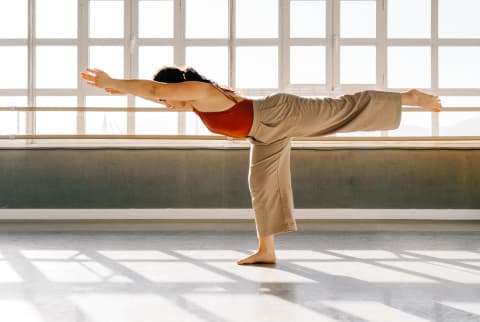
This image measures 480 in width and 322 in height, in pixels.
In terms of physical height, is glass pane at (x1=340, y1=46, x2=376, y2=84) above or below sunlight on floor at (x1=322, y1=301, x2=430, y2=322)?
above

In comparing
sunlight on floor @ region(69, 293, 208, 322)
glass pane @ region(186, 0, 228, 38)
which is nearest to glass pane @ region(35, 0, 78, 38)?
glass pane @ region(186, 0, 228, 38)

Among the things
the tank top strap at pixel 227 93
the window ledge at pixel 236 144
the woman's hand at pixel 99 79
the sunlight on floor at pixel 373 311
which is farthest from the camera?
the window ledge at pixel 236 144

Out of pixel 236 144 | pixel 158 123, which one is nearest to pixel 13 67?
pixel 158 123

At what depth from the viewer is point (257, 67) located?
512 cm

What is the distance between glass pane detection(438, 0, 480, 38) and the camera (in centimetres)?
512

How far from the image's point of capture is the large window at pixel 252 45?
5.11 metres

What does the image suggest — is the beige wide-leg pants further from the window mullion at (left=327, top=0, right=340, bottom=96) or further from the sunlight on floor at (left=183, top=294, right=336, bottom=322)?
the window mullion at (left=327, top=0, right=340, bottom=96)

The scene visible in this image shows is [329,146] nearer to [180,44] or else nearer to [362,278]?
[180,44]

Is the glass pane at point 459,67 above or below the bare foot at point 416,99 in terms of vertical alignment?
above

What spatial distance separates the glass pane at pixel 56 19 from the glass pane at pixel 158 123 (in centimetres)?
98

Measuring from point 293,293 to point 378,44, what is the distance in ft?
11.3

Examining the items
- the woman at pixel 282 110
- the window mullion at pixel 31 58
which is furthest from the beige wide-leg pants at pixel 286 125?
the window mullion at pixel 31 58

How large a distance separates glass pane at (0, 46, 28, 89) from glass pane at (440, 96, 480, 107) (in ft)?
11.9

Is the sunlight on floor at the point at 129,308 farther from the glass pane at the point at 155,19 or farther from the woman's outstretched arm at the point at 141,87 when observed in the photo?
the glass pane at the point at 155,19
